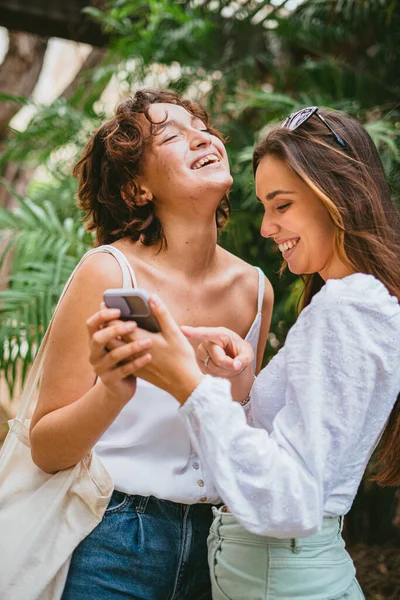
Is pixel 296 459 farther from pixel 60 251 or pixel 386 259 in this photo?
pixel 60 251

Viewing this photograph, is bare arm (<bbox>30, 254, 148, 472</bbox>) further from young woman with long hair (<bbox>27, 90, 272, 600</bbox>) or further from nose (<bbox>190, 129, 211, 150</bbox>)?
nose (<bbox>190, 129, 211, 150</bbox>)

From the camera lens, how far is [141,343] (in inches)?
45.1

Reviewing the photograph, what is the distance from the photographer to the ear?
186cm

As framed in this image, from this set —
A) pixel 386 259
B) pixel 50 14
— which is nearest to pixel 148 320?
pixel 386 259

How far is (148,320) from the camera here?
1.17 metres

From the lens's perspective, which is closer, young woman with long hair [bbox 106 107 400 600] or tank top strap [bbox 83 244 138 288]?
young woman with long hair [bbox 106 107 400 600]

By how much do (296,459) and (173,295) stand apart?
70cm

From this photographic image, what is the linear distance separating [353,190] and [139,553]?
3.07 ft

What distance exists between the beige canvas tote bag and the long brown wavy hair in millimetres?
671

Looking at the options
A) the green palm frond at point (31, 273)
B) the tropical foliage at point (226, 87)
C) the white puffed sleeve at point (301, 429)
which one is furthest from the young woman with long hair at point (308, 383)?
the green palm frond at point (31, 273)

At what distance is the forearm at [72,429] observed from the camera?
52.4 inches

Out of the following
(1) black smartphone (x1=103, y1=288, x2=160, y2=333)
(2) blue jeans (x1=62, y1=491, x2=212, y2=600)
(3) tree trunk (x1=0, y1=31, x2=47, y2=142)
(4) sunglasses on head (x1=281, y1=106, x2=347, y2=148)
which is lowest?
(2) blue jeans (x1=62, y1=491, x2=212, y2=600)

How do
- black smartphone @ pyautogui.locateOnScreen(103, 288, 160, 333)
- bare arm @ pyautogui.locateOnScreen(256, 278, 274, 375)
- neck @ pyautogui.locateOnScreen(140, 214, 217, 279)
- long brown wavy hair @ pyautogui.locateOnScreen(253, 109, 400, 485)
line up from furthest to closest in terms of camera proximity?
bare arm @ pyautogui.locateOnScreen(256, 278, 274, 375) < neck @ pyautogui.locateOnScreen(140, 214, 217, 279) < long brown wavy hair @ pyautogui.locateOnScreen(253, 109, 400, 485) < black smartphone @ pyautogui.locateOnScreen(103, 288, 160, 333)

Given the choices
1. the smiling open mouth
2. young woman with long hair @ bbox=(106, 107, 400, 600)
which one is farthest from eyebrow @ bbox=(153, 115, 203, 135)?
young woman with long hair @ bbox=(106, 107, 400, 600)
